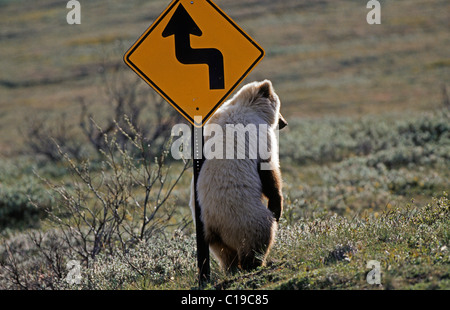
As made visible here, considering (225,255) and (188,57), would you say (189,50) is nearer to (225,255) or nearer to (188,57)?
(188,57)

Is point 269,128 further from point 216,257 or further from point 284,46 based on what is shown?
point 284,46

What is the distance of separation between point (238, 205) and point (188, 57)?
1.52m

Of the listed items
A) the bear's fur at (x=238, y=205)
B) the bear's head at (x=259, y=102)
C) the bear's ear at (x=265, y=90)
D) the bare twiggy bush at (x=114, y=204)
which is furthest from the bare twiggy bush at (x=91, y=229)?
the bear's ear at (x=265, y=90)

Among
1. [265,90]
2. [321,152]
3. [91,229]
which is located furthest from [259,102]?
[321,152]

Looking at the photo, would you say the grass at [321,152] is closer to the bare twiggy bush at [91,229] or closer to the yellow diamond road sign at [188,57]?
the bare twiggy bush at [91,229]

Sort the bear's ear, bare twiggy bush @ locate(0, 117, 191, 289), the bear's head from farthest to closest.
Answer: bare twiggy bush @ locate(0, 117, 191, 289) < the bear's ear < the bear's head

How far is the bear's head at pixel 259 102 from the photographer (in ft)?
20.8

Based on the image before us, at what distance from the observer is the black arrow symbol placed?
17.3 feet

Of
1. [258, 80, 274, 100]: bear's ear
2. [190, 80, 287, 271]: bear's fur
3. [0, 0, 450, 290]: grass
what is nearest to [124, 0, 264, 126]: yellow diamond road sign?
[190, 80, 287, 271]: bear's fur

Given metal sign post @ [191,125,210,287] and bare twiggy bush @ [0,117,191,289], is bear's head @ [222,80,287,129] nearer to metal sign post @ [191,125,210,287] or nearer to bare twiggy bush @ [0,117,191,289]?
metal sign post @ [191,125,210,287]

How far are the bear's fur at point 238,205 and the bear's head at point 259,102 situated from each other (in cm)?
30

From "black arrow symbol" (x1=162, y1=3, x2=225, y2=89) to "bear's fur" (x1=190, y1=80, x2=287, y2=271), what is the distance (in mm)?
778
